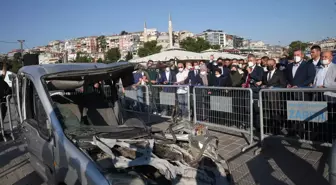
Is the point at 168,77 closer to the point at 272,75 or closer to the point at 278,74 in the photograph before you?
the point at 272,75

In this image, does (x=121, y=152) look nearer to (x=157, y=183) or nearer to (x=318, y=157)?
(x=157, y=183)

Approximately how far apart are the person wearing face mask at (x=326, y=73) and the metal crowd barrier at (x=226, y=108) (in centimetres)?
164

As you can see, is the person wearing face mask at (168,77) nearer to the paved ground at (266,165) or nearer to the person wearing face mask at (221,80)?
the person wearing face mask at (221,80)

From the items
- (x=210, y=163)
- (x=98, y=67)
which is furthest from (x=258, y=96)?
(x=98, y=67)

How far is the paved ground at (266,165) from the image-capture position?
448 cm

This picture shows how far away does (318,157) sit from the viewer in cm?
532

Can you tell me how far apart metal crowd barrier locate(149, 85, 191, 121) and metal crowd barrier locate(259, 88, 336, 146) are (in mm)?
2481

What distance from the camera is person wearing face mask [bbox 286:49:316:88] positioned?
21.3ft

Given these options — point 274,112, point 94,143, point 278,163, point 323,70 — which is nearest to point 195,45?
point 323,70

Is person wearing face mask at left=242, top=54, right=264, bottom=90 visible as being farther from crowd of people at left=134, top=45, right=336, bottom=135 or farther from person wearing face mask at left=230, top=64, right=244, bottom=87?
person wearing face mask at left=230, top=64, right=244, bottom=87

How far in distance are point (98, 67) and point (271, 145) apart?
451 centimetres

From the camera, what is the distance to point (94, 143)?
10.7ft

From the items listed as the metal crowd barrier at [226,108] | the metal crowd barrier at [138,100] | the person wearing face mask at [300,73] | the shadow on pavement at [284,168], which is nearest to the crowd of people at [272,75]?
the person wearing face mask at [300,73]

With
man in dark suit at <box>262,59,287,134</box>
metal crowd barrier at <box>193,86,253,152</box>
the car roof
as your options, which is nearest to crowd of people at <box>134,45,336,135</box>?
metal crowd barrier at <box>193,86,253,152</box>
